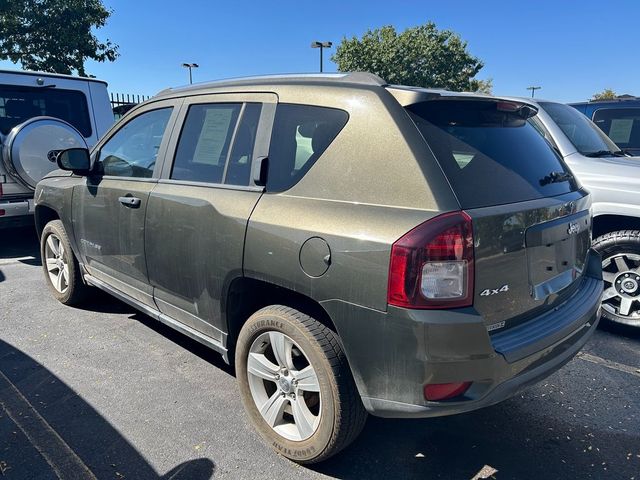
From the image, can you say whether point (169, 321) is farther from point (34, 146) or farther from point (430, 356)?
point (34, 146)

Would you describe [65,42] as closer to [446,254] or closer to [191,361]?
[191,361]

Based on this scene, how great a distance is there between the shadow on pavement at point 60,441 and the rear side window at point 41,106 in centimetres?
421

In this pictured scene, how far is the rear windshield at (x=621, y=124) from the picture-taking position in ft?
20.5

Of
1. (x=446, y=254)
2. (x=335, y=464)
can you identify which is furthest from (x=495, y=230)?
(x=335, y=464)

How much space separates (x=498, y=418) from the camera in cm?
286

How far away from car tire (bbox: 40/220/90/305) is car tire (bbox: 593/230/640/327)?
4.52 meters

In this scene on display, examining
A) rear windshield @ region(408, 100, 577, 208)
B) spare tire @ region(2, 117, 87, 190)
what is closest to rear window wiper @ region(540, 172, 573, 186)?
rear windshield @ region(408, 100, 577, 208)

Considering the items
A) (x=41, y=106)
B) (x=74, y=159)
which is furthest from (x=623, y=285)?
(x=41, y=106)

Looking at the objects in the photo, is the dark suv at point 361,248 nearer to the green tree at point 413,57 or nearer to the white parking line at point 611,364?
the white parking line at point 611,364

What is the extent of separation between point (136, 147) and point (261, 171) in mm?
1494

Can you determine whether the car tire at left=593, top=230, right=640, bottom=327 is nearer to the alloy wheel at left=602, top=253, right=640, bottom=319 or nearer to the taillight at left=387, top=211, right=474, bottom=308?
the alloy wheel at left=602, top=253, right=640, bottom=319

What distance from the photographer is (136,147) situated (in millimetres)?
3502

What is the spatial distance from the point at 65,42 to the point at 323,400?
16618 millimetres

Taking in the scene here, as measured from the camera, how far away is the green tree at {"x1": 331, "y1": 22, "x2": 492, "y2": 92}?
135 ft
